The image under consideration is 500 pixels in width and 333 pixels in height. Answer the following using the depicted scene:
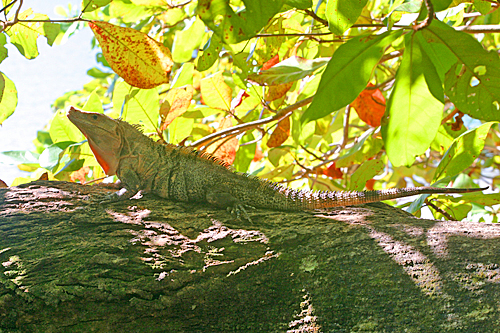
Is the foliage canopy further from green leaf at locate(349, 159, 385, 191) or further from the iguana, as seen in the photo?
the iguana

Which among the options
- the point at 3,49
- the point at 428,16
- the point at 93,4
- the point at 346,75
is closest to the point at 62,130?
the point at 3,49

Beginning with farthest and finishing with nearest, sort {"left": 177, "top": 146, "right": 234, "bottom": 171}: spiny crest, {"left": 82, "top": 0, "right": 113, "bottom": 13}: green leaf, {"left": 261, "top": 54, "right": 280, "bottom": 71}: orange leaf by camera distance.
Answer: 1. {"left": 177, "top": 146, "right": 234, "bottom": 171}: spiny crest
2. {"left": 261, "top": 54, "right": 280, "bottom": 71}: orange leaf
3. {"left": 82, "top": 0, "right": 113, "bottom": 13}: green leaf

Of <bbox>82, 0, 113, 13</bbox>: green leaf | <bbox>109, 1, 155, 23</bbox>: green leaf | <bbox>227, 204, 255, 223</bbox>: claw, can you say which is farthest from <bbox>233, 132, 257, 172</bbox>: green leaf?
<bbox>82, 0, 113, 13</bbox>: green leaf

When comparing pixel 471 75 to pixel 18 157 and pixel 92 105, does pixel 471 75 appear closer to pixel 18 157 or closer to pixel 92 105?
pixel 92 105

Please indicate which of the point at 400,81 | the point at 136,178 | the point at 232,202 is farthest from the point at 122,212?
the point at 400,81

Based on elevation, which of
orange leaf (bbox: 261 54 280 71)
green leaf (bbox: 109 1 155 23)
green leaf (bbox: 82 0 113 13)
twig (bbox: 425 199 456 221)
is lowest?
twig (bbox: 425 199 456 221)

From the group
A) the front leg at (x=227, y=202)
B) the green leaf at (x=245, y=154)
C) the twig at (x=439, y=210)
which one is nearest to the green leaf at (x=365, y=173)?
the twig at (x=439, y=210)

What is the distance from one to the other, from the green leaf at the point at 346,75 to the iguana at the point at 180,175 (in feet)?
3.30

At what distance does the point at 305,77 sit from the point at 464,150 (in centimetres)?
116

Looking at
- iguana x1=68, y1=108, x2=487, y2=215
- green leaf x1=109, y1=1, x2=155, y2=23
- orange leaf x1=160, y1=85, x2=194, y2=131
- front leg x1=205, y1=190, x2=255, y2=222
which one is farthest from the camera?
green leaf x1=109, y1=1, x2=155, y2=23

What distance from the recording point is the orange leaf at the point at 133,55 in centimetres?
217

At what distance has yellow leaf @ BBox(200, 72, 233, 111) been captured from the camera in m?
2.80

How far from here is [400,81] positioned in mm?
1531

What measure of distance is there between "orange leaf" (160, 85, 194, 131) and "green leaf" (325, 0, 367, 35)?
1.40 meters
